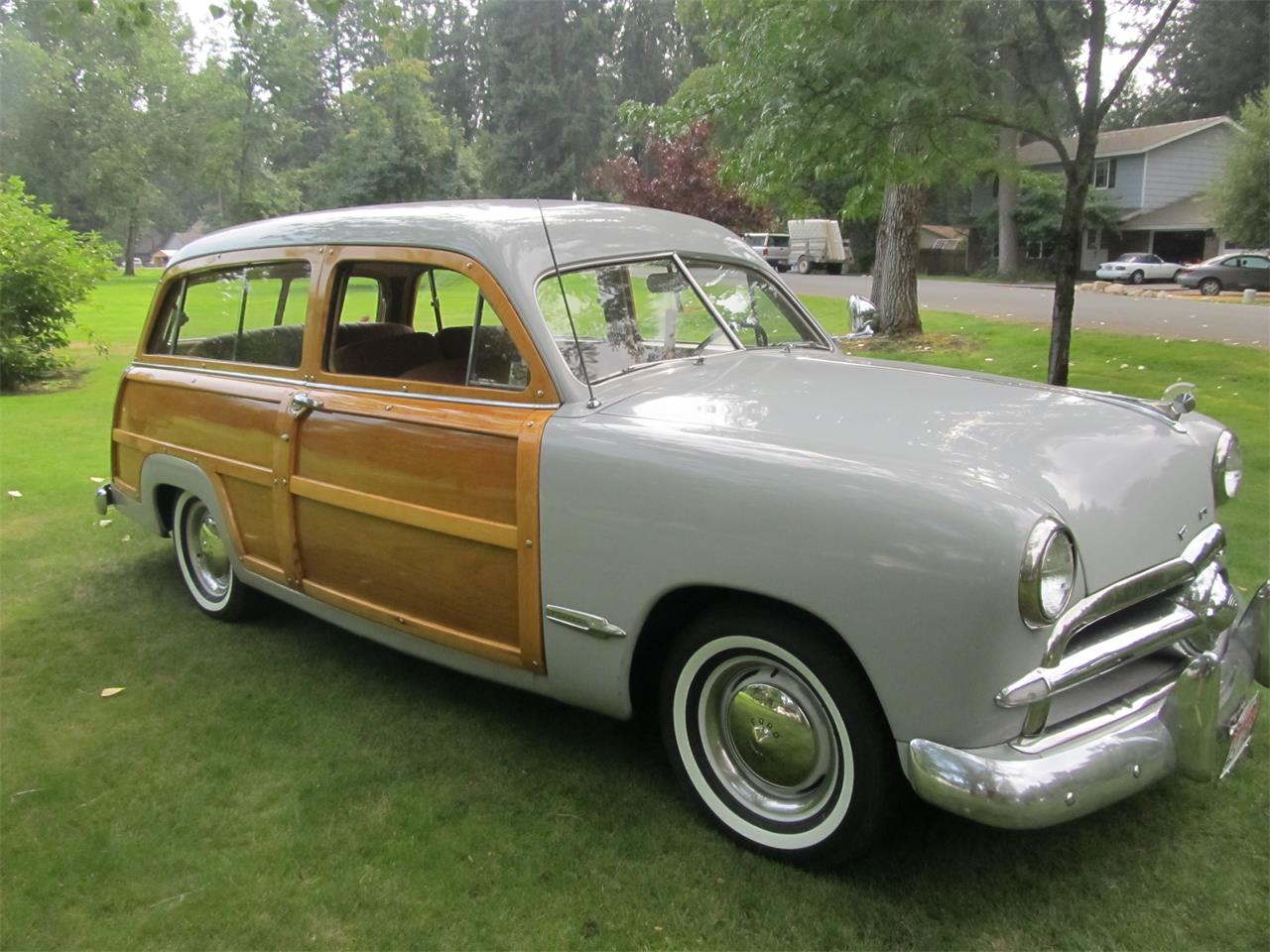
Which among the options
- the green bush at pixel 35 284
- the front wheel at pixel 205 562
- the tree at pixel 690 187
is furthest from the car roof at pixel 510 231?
the tree at pixel 690 187

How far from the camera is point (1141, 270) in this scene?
32469 millimetres

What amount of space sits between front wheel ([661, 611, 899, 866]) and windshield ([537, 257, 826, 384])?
1.02 meters

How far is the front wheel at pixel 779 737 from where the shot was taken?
2404 mm

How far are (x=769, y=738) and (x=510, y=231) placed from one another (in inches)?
72.9

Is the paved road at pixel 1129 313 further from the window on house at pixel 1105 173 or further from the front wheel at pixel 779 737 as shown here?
the window on house at pixel 1105 173

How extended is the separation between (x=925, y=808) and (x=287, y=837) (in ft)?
6.28

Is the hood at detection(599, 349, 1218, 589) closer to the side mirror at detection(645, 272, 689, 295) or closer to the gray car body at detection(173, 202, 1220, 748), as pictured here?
the gray car body at detection(173, 202, 1220, 748)

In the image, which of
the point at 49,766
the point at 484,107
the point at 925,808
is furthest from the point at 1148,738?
the point at 484,107

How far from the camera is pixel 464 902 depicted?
257 cm

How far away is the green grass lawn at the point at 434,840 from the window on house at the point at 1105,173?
4372 centimetres

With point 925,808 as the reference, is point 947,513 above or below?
above

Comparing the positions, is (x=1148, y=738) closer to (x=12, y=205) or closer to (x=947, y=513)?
(x=947, y=513)

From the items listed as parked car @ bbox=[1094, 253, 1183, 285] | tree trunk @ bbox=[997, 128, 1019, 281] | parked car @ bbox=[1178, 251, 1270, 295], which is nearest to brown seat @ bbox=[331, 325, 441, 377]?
parked car @ bbox=[1178, 251, 1270, 295]

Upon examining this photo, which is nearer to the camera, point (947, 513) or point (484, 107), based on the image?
point (947, 513)
